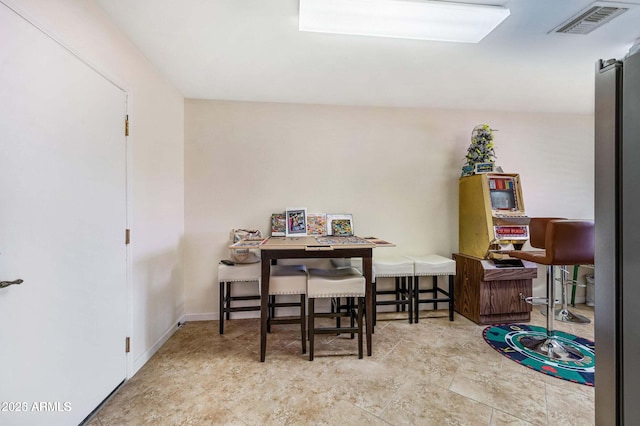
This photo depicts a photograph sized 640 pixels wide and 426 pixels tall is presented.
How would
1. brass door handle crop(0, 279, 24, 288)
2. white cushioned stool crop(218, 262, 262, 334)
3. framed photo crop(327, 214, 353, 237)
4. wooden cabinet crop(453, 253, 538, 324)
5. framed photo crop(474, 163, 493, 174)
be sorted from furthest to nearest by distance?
framed photo crop(327, 214, 353, 237) → framed photo crop(474, 163, 493, 174) → wooden cabinet crop(453, 253, 538, 324) → white cushioned stool crop(218, 262, 262, 334) → brass door handle crop(0, 279, 24, 288)

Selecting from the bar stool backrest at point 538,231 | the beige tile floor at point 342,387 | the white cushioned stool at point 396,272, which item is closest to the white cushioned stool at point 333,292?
the beige tile floor at point 342,387

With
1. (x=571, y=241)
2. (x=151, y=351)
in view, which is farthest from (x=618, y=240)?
(x=151, y=351)

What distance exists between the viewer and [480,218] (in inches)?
117

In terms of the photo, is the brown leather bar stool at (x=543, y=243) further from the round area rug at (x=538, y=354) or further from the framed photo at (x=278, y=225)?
the framed photo at (x=278, y=225)

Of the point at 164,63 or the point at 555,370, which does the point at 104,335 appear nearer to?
the point at 164,63

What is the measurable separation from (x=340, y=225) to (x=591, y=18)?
2628 mm

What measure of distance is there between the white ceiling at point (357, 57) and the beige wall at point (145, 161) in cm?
19

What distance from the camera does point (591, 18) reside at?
5.83ft

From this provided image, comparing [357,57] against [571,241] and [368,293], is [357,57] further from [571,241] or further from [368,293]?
[571,241]

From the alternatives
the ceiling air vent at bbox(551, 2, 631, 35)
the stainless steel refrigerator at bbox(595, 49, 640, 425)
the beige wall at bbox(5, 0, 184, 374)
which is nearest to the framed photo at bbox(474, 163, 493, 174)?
the ceiling air vent at bbox(551, 2, 631, 35)

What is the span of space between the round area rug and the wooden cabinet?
117mm

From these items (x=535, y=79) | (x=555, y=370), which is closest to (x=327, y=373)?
(x=555, y=370)

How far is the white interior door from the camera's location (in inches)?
45.8

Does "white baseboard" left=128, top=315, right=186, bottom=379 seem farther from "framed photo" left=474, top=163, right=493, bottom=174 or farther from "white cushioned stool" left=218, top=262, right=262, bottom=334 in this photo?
"framed photo" left=474, top=163, right=493, bottom=174
